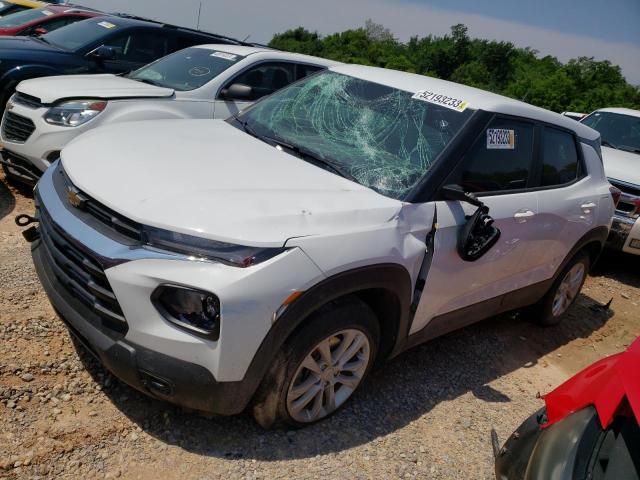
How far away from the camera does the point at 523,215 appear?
3.67 m

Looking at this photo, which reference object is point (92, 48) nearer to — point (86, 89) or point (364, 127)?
point (86, 89)

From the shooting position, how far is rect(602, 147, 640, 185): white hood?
6645 mm

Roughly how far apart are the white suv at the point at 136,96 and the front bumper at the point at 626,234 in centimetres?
393

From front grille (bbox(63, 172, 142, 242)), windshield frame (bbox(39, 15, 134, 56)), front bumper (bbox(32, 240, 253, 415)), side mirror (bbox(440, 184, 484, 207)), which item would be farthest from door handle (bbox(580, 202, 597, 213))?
windshield frame (bbox(39, 15, 134, 56))

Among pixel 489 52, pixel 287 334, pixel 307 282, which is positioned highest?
pixel 307 282

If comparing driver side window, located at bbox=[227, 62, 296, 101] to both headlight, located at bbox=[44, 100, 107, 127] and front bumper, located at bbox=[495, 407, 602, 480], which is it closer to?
headlight, located at bbox=[44, 100, 107, 127]

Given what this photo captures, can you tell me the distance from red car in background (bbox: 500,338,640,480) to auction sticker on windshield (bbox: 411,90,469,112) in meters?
1.74

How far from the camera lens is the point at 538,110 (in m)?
4.00

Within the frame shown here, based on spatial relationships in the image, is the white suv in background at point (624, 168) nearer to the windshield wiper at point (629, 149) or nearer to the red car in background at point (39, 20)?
the windshield wiper at point (629, 149)

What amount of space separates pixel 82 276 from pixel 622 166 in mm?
6447

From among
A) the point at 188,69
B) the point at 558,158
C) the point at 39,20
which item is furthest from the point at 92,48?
the point at 558,158

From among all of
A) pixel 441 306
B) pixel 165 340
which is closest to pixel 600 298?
pixel 441 306

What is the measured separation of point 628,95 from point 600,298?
2390 cm

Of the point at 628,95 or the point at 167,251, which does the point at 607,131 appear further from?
the point at 628,95
